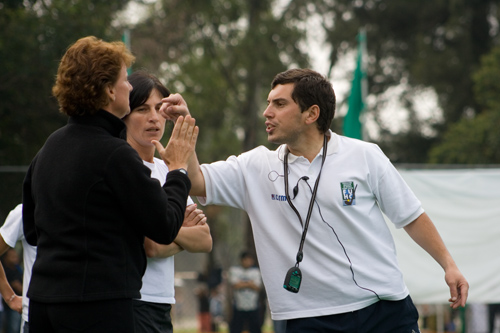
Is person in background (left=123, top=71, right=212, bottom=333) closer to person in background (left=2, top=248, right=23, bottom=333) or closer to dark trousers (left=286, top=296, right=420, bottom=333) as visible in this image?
dark trousers (left=286, top=296, right=420, bottom=333)

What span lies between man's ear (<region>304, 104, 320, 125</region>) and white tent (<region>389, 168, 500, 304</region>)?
488cm

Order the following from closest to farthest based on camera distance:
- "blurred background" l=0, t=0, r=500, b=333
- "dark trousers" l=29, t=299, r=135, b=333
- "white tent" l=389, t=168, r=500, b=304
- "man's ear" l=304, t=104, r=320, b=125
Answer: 1. "dark trousers" l=29, t=299, r=135, b=333
2. "man's ear" l=304, t=104, r=320, b=125
3. "white tent" l=389, t=168, r=500, b=304
4. "blurred background" l=0, t=0, r=500, b=333

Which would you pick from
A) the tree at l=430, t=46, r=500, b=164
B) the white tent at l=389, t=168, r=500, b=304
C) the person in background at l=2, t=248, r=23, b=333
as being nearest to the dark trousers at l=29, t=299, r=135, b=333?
the person in background at l=2, t=248, r=23, b=333

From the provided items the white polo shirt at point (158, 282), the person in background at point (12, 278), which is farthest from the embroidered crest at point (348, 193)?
the person in background at point (12, 278)

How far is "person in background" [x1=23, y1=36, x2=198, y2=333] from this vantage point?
275 centimetres

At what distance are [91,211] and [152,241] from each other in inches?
37.6

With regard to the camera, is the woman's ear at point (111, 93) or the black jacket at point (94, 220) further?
the woman's ear at point (111, 93)

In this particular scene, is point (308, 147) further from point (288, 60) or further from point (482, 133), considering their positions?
point (288, 60)

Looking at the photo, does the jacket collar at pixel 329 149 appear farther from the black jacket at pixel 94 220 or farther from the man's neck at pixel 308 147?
the black jacket at pixel 94 220

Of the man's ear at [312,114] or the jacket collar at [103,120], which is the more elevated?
the man's ear at [312,114]

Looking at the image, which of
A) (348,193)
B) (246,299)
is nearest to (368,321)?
(348,193)

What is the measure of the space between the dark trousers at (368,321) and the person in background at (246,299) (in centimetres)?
900

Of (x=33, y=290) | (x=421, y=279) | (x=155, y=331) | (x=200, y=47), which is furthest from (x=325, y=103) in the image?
(x=200, y=47)

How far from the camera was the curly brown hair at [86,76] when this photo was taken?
2883mm
